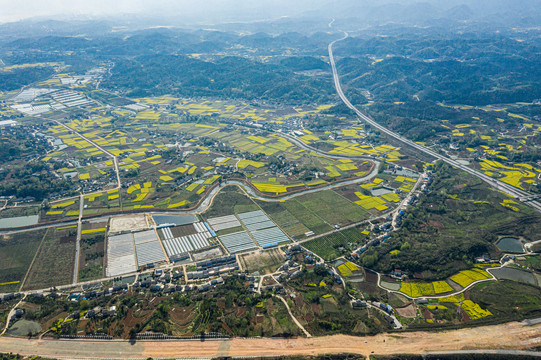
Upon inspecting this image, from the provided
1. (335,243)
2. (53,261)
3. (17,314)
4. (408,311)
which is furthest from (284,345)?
(53,261)

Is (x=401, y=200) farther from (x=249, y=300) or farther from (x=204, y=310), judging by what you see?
(x=204, y=310)

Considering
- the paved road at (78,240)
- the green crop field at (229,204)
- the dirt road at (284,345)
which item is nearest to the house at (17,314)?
the dirt road at (284,345)

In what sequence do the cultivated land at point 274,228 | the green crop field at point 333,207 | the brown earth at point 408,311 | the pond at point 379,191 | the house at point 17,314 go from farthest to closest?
1. the pond at point 379,191
2. the green crop field at point 333,207
3. the brown earth at point 408,311
4. the house at point 17,314
5. the cultivated land at point 274,228

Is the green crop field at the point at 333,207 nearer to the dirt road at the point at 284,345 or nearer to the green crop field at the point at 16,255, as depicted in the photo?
the dirt road at the point at 284,345

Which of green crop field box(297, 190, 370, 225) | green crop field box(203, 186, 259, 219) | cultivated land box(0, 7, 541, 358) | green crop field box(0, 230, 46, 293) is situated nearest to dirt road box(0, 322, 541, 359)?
cultivated land box(0, 7, 541, 358)

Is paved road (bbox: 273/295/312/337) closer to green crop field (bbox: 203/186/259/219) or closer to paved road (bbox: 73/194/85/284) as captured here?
green crop field (bbox: 203/186/259/219)

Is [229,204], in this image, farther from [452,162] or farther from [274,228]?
[452,162]
